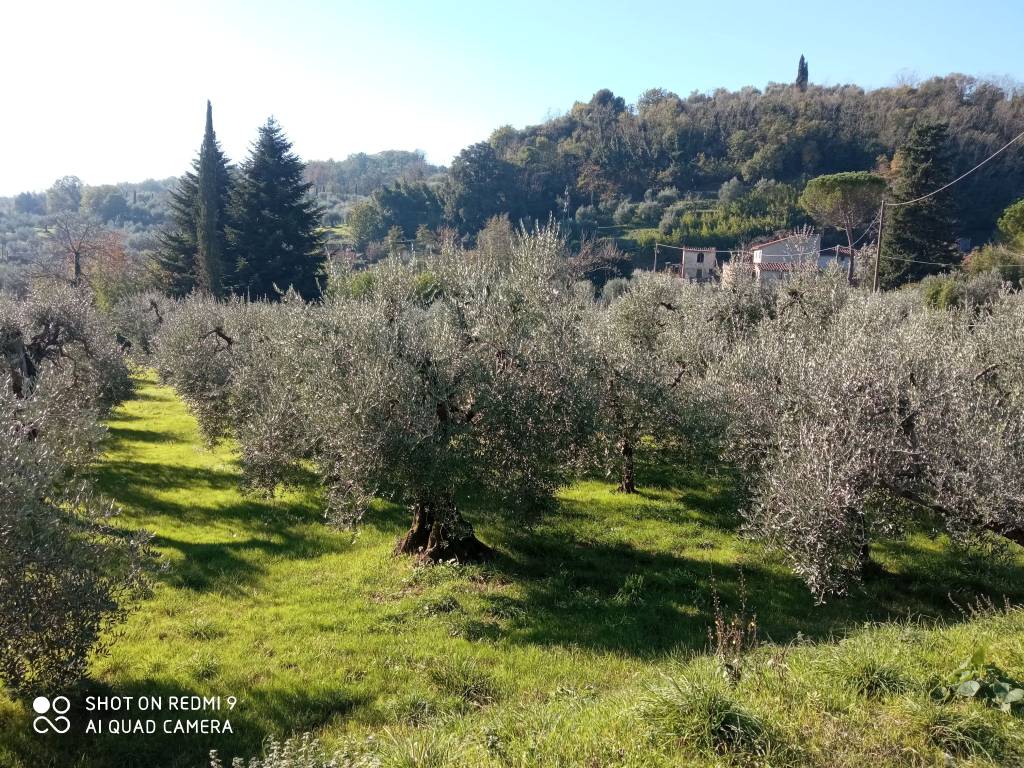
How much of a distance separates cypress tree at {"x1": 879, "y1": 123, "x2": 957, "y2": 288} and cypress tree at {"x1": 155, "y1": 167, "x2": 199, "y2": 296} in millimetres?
57368

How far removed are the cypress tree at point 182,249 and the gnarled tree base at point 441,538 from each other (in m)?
48.9

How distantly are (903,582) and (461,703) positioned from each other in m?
9.83

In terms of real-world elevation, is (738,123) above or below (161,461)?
above

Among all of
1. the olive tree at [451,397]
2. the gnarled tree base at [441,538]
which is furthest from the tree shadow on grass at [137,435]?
the gnarled tree base at [441,538]

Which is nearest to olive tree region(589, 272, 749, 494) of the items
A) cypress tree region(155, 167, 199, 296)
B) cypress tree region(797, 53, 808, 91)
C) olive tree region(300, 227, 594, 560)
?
olive tree region(300, 227, 594, 560)

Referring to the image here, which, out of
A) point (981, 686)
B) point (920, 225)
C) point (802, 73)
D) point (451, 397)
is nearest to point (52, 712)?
point (451, 397)

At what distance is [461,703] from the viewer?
27.2 ft

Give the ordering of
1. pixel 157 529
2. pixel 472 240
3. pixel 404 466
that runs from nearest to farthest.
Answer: pixel 404 466
pixel 157 529
pixel 472 240

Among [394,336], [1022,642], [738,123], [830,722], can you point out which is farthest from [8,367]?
[738,123]

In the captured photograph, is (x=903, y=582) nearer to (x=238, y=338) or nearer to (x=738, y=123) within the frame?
(x=238, y=338)

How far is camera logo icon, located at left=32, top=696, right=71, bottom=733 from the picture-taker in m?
7.64

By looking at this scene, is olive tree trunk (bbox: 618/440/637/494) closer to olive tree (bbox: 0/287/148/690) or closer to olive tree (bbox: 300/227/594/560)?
olive tree (bbox: 300/227/594/560)

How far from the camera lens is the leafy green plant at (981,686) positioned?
5.95 m

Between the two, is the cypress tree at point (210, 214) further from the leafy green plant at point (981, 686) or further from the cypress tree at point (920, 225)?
the leafy green plant at point (981, 686)
